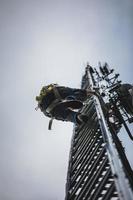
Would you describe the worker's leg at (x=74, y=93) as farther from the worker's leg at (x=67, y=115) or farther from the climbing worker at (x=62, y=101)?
the worker's leg at (x=67, y=115)

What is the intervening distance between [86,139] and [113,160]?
3527 mm

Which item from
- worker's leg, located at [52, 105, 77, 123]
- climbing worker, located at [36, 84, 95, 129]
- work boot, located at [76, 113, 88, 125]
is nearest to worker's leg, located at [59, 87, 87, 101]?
climbing worker, located at [36, 84, 95, 129]

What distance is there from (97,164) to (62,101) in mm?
3088

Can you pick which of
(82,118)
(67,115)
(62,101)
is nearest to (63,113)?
(67,115)

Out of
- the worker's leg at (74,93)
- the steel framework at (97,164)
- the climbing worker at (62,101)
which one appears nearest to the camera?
the steel framework at (97,164)

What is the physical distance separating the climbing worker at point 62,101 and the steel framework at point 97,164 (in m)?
0.53

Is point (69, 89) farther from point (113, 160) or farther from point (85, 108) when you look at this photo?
point (113, 160)

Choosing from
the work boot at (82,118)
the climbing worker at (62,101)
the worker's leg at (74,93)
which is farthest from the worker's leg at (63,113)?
the worker's leg at (74,93)

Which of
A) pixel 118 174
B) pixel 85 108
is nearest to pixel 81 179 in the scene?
pixel 118 174

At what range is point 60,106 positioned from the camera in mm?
9719

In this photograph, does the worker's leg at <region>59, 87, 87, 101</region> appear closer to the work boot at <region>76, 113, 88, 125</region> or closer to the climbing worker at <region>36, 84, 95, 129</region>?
the climbing worker at <region>36, 84, 95, 129</region>

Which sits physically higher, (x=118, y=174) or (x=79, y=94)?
(x=79, y=94)

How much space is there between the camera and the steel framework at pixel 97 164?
527 centimetres

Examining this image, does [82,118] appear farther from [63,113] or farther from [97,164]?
[97,164]
